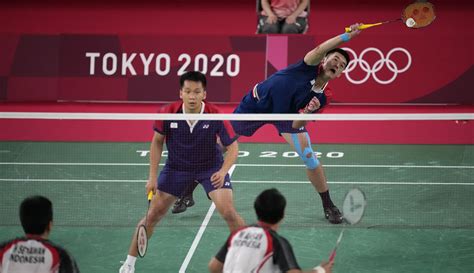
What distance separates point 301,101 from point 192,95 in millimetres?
1832

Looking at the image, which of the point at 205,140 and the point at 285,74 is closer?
the point at 205,140

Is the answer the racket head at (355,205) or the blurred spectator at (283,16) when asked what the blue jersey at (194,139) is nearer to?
the racket head at (355,205)

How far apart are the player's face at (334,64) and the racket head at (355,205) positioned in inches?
100

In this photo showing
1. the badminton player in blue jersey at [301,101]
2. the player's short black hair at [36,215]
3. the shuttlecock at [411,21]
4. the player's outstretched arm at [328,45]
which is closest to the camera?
the player's short black hair at [36,215]

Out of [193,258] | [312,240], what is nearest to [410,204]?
[312,240]

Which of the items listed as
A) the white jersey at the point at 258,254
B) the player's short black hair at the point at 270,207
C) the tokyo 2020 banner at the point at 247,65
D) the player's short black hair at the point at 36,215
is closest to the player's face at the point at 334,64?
the player's short black hair at the point at 270,207

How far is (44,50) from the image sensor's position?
1323 centimetres

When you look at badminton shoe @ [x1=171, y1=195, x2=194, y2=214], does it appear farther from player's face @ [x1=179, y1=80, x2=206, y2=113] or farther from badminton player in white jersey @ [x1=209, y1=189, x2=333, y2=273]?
badminton player in white jersey @ [x1=209, y1=189, x2=333, y2=273]

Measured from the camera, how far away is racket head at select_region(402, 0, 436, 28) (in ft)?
26.8

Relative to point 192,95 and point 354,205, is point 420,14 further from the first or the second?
point 354,205

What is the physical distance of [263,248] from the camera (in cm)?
493

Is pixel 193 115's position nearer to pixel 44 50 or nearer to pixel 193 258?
pixel 193 258

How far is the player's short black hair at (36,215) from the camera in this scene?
487cm

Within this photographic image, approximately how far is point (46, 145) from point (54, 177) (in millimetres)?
1778
